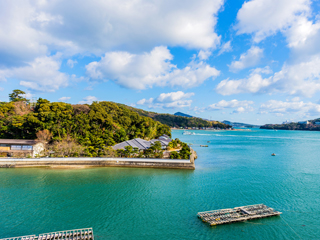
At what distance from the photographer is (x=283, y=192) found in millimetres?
15781

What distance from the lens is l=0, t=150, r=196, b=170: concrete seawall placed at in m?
22.0

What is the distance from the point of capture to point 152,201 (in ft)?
44.4

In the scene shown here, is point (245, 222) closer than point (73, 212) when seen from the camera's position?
Yes

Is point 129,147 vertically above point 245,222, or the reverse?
point 129,147

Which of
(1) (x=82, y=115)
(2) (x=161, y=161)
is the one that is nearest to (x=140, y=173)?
(2) (x=161, y=161)

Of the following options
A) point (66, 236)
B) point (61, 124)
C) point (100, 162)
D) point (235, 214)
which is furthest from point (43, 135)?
point (235, 214)

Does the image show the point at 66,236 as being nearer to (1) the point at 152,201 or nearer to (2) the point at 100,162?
(1) the point at 152,201

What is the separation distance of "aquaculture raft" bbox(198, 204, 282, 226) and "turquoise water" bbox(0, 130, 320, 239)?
1.09ft

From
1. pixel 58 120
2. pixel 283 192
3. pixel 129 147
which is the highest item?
pixel 58 120

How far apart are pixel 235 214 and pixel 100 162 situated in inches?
662

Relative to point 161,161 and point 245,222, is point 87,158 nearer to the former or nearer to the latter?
point 161,161

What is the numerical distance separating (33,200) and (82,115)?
1902 cm

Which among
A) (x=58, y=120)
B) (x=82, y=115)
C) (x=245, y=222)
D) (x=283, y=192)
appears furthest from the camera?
(x=82, y=115)

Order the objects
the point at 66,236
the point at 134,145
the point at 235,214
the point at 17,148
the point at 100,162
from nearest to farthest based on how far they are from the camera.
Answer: the point at 66,236
the point at 235,214
the point at 100,162
the point at 17,148
the point at 134,145
